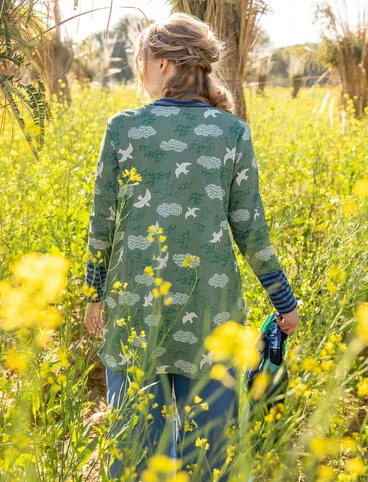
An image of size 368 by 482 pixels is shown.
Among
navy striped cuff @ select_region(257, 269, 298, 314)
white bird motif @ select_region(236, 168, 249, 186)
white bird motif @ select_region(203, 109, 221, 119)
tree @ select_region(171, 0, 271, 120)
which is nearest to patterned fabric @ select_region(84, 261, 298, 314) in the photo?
navy striped cuff @ select_region(257, 269, 298, 314)

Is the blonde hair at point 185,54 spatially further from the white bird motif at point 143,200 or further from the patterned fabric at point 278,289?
the patterned fabric at point 278,289

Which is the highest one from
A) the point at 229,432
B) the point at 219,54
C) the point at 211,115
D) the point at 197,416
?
the point at 219,54

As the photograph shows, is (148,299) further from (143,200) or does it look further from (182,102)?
(182,102)

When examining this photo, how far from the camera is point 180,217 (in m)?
1.44

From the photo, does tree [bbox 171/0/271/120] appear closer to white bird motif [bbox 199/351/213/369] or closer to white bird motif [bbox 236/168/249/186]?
white bird motif [bbox 236/168/249/186]

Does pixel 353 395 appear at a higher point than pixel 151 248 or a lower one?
lower

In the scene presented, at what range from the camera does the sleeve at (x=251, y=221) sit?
146 centimetres

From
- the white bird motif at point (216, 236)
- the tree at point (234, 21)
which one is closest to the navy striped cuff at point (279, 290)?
the white bird motif at point (216, 236)

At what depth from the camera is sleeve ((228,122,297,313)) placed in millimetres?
1463

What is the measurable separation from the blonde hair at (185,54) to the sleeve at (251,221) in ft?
0.47

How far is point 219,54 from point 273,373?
2.91 feet

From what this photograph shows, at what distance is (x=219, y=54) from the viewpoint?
58.6 inches

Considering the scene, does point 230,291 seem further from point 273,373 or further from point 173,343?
point 273,373

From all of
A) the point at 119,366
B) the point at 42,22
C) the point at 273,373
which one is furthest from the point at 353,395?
the point at 42,22
